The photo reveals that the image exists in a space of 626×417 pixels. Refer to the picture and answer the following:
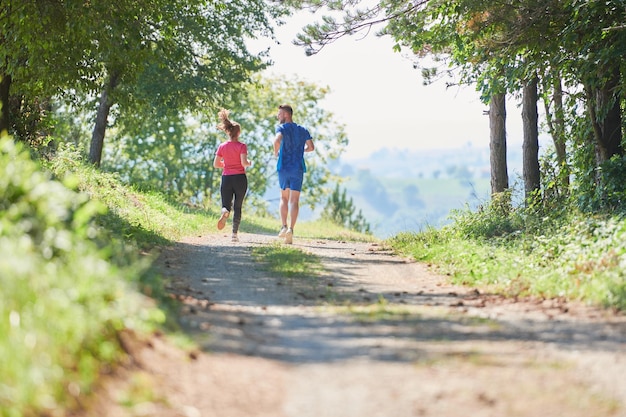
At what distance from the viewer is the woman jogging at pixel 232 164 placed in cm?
1459

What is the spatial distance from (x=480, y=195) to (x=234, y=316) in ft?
33.4

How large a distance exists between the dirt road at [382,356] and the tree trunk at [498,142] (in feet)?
28.1

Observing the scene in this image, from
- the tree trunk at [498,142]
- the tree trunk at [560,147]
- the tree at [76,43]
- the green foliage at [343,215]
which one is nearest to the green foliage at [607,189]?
the tree trunk at [560,147]

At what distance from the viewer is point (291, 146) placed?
1466 centimetres

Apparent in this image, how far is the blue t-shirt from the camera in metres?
14.6

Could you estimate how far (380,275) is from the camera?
1095cm

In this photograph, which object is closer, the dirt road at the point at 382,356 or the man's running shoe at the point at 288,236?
the dirt road at the point at 382,356

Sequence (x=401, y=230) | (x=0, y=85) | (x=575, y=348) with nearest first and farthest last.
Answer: (x=575, y=348) < (x=0, y=85) < (x=401, y=230)

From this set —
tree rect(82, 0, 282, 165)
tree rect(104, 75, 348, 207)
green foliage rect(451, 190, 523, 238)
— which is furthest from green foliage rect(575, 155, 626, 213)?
tree rect(104, 75, 348, 207)

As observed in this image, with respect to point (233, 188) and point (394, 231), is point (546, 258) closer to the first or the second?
point (233, 188)

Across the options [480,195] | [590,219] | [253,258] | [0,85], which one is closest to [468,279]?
[590,219]

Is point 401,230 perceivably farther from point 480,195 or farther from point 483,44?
point 483,44

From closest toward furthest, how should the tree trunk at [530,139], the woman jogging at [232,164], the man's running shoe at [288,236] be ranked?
the man's running shoe at [288,236]
the woman jogging at [232,164]
the tree trunk at [530,139]

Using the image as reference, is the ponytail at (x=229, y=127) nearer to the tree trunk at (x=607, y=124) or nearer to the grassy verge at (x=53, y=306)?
the tree trunk at (x=607, y=124)
